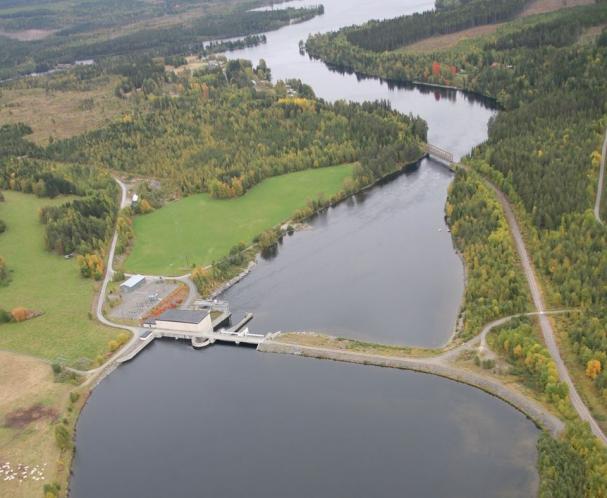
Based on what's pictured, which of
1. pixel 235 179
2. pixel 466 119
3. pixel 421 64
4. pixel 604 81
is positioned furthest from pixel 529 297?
pixel 421 64

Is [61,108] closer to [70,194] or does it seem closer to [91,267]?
[70,194]

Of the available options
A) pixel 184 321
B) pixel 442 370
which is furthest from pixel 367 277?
pixel 184 321

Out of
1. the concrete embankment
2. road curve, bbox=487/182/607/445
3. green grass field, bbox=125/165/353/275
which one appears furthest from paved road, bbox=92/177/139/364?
road curve, bbox=487/182/607/445

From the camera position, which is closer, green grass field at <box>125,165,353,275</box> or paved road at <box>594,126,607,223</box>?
paved road at <box>594,126,607,223</box>

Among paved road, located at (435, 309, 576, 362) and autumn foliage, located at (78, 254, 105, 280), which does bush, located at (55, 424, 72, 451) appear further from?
paved road, located at (435, 309, 576, 362)

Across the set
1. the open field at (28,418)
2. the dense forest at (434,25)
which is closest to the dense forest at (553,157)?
the dense forest at (434,25)

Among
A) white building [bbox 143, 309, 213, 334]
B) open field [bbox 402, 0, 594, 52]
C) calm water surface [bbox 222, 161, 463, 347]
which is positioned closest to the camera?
calm water surface [bbox 222, 161, 463, 347]

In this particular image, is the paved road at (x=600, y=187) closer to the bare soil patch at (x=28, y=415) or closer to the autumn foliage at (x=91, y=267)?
the autumn foliage at (x=91, y=267)
